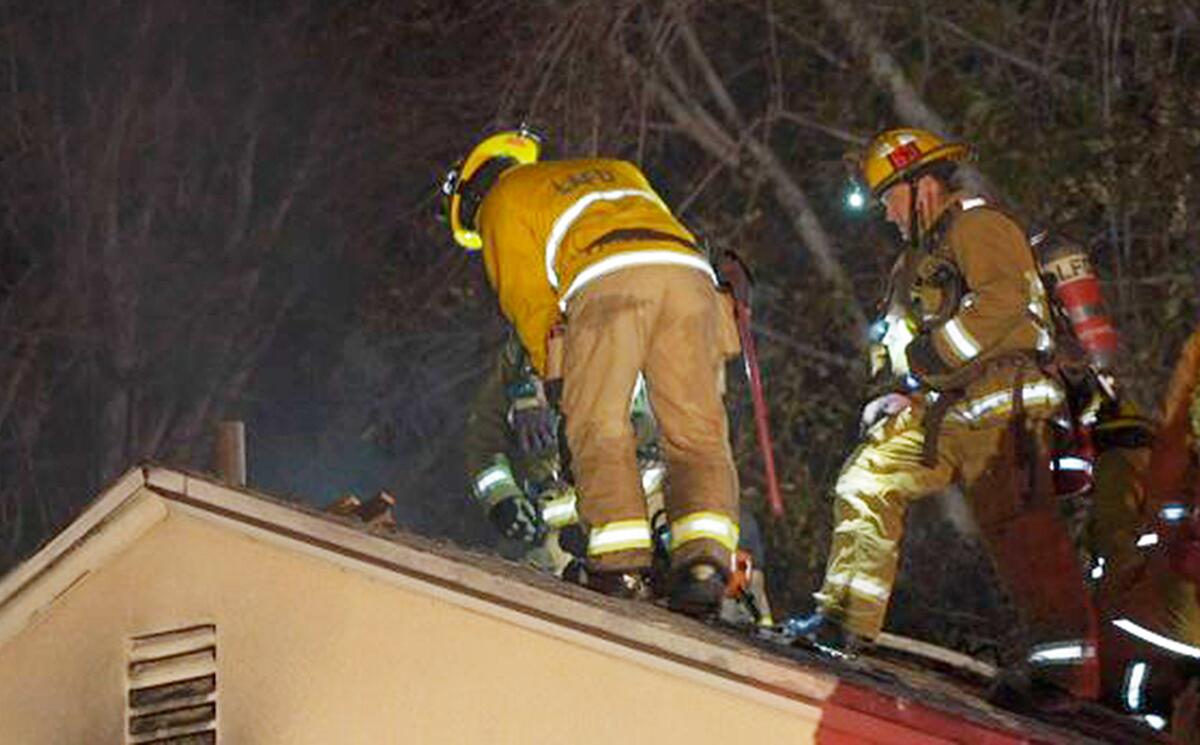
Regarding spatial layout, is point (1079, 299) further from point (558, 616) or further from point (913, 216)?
point (558, 616)

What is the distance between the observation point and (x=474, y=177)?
25.6 feet

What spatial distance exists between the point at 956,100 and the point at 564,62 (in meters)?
1.89

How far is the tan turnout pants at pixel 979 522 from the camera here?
7195 mm

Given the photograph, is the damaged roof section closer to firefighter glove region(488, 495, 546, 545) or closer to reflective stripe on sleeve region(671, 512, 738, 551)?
reflective stripe on sleeve region(671, 512, 738, 551)

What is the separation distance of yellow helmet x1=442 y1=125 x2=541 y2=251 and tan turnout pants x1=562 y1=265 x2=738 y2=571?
0.62 meters

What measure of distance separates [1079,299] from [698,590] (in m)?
1.73

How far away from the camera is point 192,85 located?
17.7m

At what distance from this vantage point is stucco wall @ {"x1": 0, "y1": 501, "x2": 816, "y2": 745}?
5.98m

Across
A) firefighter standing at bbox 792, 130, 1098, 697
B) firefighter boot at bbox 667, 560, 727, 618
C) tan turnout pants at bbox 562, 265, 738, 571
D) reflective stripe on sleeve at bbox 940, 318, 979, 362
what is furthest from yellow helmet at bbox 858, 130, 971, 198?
firefighter boot at bbox 667, 560, 727, 618

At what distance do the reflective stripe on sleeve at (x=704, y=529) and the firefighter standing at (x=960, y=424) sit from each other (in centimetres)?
51

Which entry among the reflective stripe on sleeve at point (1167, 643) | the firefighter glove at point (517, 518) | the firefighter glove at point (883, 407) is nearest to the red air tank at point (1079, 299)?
the firefighter glove at point (883, 407)

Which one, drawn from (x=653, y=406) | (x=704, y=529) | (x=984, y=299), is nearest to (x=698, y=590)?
(x=704, y=529)

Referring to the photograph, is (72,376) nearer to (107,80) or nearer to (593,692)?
(107,80)

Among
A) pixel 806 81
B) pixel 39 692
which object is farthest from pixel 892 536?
pixel 806 81
